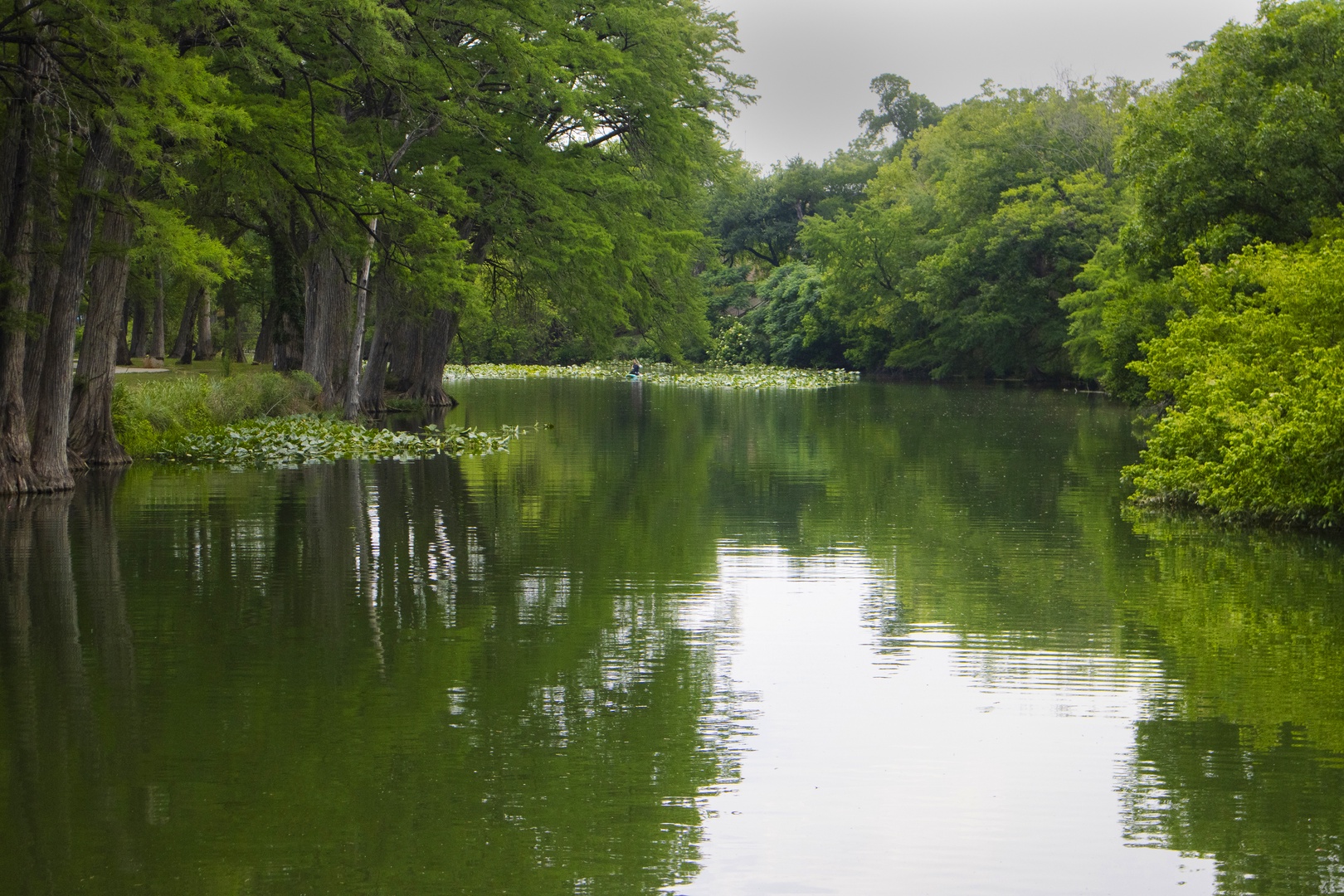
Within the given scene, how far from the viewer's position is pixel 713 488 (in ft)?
67.5

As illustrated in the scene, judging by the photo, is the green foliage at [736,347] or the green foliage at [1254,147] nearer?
the green foliage at [1254,147]

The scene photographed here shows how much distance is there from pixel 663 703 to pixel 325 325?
25.7 meters

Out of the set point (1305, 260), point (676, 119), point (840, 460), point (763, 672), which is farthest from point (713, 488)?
point (676, 119)

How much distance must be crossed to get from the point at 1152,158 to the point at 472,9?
42.7 feet

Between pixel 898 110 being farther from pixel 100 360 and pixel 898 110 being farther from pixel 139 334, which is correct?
pixel 100 360

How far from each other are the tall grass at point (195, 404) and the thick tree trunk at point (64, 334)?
4.15 m

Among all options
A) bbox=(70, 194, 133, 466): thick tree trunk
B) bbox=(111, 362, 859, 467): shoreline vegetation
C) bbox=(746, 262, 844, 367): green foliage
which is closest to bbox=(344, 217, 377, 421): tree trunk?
bbox=(111, 362, 859, 467): shoreline vegetation

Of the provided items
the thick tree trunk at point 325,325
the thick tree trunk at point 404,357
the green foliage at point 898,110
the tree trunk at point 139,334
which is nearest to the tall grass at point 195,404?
the thick tree trunk at point 325,325

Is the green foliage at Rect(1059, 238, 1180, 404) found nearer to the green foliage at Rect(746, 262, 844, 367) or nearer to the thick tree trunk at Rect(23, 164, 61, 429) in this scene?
the thick tree trunk at Rect(23, 164, 61, 429)

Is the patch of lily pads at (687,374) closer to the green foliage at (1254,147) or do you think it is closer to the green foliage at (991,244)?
the green foliage at (991,244)

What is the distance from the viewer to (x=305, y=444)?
25.3m

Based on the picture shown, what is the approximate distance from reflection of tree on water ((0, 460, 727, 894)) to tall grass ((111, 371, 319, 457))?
1047cm

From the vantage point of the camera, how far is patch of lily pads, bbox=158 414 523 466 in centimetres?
2448

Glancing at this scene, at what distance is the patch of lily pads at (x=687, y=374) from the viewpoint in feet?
213
